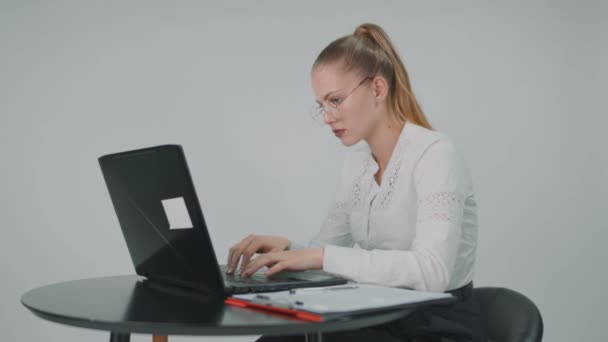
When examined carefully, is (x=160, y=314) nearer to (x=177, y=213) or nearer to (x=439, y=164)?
(x=177, y=213)

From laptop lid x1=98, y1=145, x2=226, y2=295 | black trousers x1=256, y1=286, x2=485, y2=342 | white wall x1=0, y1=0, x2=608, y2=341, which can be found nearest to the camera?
laptop lid x1=98, y1=145, x2=226, y2=295

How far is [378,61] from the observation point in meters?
1.74

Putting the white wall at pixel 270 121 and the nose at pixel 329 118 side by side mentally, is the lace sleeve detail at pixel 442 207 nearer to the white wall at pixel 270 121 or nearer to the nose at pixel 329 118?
the nose at pixel 329 118

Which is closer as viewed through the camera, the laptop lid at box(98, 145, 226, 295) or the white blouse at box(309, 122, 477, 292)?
the laptop lid at box(98, 145, 226, 295)

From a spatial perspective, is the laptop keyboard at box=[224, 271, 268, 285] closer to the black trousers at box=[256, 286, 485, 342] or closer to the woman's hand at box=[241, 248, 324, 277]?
the woman's hand at box=[241, 248, 324, 277]

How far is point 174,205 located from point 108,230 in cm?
193

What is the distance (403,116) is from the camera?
1.78 metres

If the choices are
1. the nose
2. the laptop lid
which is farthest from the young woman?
the laptop lid

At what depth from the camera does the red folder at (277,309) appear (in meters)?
0.94

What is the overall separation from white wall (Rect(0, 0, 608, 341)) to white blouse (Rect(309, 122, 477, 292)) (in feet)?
3.55

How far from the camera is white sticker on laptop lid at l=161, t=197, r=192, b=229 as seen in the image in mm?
1131

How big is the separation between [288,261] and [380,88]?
25.2 inches

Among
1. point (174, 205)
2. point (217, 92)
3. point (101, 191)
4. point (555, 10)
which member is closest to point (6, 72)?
point (101, 191)

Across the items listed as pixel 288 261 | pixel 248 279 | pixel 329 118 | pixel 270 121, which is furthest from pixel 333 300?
pixel 270 121
